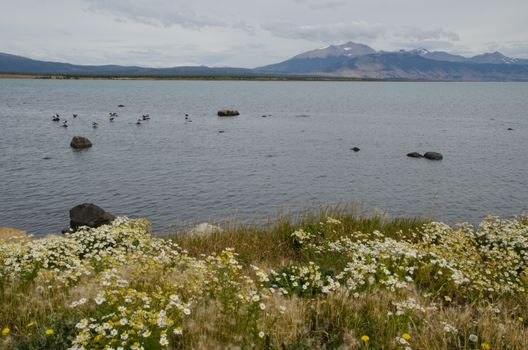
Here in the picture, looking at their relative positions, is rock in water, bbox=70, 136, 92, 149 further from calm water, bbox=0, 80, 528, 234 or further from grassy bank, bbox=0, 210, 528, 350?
grassy bank, bbox=0, 210, 528, 350

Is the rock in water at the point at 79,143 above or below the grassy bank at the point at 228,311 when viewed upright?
below

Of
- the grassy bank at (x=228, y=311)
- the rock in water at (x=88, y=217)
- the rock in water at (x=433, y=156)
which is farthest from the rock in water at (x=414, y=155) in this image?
the grassy bank at (x=228, y=311)

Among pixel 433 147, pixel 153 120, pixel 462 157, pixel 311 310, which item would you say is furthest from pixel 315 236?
pixel 153 120

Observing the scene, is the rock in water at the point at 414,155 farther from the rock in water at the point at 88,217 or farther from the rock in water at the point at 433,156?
the rock in water at the point at 88,217

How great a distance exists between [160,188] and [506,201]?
92.4 ft

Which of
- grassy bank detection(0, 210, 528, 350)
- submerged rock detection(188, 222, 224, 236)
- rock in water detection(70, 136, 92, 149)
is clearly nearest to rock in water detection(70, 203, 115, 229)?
submerged rock detection(188, 222, 224, 236)

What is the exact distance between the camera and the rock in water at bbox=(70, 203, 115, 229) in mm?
22422

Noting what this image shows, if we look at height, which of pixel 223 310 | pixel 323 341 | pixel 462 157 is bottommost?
pixel 462 157

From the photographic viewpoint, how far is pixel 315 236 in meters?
15.0

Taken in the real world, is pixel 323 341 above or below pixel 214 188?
above

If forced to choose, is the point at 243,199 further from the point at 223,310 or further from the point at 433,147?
the point at 433,147

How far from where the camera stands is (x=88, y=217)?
22.6 metres

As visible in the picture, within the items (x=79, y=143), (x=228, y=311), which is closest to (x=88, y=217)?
(x=228, y=311)

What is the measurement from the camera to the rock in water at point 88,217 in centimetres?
2242
